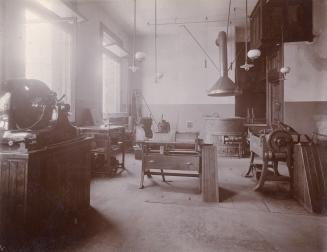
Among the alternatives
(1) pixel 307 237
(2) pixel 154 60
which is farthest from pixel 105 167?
(2) pixel 154 60

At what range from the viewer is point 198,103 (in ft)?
32.6

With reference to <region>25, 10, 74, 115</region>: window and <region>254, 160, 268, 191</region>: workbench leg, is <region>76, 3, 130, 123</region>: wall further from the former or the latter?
<region>254, 160, 268, 191</region>: workbench leg

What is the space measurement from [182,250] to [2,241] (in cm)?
160

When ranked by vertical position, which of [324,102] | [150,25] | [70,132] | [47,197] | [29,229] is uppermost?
[150,25]

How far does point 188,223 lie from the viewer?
3023mm

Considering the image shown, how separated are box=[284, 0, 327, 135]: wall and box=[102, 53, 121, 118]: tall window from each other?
18.4 feet

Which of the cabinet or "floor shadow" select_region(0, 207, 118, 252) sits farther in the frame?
the cabinet

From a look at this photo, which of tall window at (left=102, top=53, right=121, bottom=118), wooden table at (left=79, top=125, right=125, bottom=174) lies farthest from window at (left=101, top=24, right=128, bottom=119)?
wooden table at (left=79, top=125, right=125, bottom=174)

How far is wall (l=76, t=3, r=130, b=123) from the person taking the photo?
605cm

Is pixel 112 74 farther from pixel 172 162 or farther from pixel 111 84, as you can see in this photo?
pixel 172 162

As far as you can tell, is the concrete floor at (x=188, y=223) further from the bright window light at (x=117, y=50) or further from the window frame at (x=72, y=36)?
the bright window light at (x=117, y=50)

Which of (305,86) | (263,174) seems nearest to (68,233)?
(263,174)

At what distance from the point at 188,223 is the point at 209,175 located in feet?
3.69

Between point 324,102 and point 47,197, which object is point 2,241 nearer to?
point 47,197
